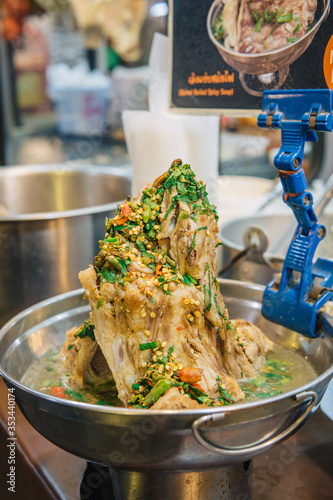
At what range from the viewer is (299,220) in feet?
4.36

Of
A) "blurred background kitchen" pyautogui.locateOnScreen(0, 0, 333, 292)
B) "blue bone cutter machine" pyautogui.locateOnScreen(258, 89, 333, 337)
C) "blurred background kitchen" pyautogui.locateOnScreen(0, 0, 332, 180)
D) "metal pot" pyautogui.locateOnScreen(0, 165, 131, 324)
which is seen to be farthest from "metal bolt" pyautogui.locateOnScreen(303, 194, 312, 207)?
"blurred background kitchen" pyautogui.locateOnScreen(0, 0, 332, 180)

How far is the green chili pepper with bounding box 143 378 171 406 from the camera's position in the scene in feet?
3.40

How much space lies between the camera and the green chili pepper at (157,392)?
104cm

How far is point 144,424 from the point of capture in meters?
0.89

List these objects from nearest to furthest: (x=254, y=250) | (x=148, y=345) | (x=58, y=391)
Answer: (x=148, y=345) → (x=58, y=391) → (x=254, y=250)

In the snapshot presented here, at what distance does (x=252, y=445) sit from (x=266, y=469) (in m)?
0.44

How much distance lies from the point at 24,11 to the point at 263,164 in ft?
9.03

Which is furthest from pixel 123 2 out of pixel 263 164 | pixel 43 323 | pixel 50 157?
pixel 43 323

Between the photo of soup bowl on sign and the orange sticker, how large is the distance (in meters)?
0.05

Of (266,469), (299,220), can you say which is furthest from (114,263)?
(266,469)

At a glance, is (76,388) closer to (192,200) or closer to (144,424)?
(144,424)

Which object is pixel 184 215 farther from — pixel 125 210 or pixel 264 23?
Result: pixel 264 23

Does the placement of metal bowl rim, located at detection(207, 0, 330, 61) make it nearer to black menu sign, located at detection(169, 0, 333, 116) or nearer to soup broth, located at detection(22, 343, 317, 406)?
black menu sign, located at detection(169, 0, 333, 116)

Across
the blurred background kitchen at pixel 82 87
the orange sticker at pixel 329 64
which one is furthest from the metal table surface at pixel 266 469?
the blurred background kitchen at pixel 82 87
